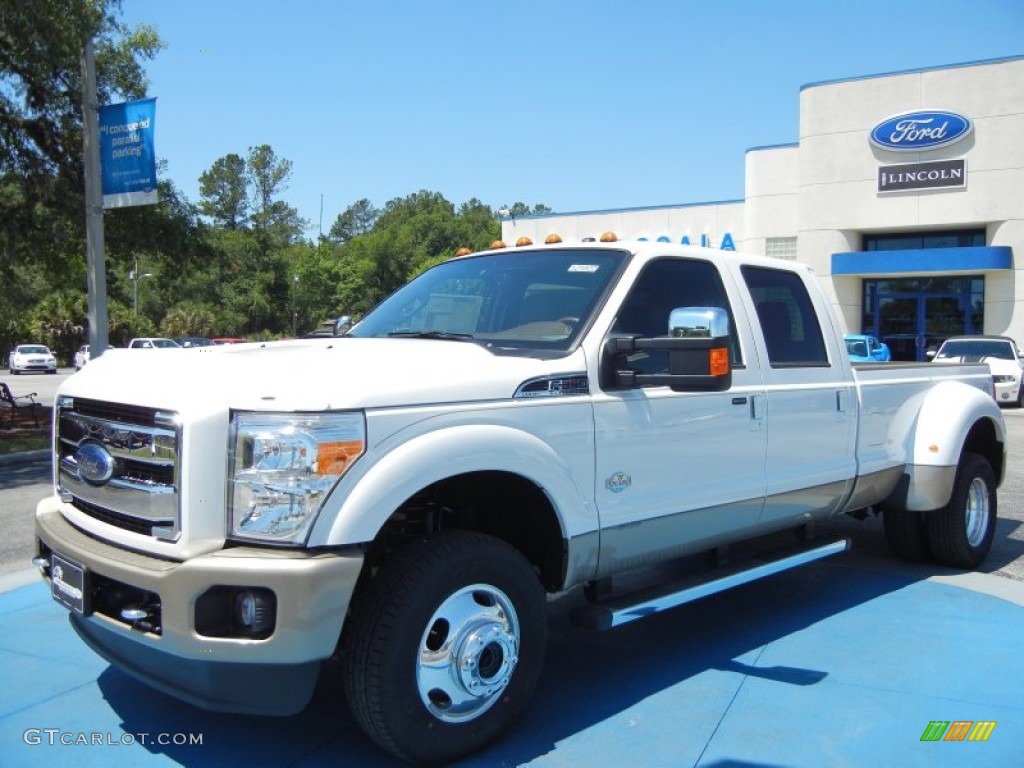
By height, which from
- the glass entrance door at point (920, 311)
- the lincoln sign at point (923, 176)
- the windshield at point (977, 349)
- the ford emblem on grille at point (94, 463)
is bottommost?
the ford emblem on grille at point (94, 463)

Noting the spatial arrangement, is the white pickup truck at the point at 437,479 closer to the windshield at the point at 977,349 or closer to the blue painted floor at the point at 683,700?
the blue painted floor at the point at 683,700

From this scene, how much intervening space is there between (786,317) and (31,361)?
4789 cm

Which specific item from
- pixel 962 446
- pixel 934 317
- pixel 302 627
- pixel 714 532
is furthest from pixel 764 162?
pixel 302 627

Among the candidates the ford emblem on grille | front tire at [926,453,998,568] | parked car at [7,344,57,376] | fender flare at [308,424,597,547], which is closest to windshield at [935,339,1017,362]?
front tire at [926,453,998,568]

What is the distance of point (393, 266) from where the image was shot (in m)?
90.8

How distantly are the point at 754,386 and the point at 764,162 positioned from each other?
2821 cm

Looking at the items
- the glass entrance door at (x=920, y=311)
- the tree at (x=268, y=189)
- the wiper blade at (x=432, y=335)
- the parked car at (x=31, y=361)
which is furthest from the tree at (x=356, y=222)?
the wiper blade at (x=432, y=335)

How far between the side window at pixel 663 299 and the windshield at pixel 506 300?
0.16m

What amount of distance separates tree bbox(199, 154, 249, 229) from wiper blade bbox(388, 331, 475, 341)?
87464 millimetres

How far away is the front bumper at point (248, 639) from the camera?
2.74 meters

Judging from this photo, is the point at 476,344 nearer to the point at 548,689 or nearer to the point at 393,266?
the point at 548,689

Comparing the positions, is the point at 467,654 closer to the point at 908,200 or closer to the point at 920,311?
the point at 908,200

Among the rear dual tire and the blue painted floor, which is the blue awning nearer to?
the rear dual tire

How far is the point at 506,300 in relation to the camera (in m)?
4.31
